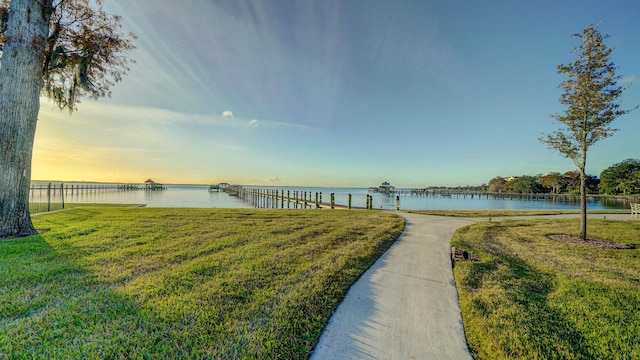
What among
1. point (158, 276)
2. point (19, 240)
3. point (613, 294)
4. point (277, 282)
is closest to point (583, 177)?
point (613, 294)

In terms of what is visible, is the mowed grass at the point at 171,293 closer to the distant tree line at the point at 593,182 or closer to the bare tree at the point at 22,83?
the bare tree at the point at 22,83

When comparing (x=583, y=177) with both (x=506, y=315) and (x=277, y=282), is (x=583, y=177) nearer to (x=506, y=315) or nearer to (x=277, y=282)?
(x=506, y=315)

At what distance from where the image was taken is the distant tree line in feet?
170

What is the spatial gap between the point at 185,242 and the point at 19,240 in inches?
146

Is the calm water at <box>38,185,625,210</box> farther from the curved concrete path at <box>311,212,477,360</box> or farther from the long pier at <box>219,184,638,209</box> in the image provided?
the curved concrete path at <box>311,212,477,360</box>

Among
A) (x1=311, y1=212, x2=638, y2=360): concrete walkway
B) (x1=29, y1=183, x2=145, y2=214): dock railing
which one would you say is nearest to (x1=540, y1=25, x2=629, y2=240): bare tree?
(x1=311, y1=212, x2=638, y2=360): concrete walkway

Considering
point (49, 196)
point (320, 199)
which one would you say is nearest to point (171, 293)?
point (49, 196)

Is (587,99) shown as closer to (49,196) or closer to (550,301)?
(550,301)

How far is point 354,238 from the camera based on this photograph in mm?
7168

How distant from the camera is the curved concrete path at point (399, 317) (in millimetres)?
2461

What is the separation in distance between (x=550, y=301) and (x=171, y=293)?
5133mm

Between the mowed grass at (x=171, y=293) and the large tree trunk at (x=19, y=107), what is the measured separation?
0.92 metres

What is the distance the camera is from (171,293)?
3.48 m

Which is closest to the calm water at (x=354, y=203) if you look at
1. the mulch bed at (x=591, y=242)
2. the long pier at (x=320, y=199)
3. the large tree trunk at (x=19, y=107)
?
the long pier at (x=320, y=199)
